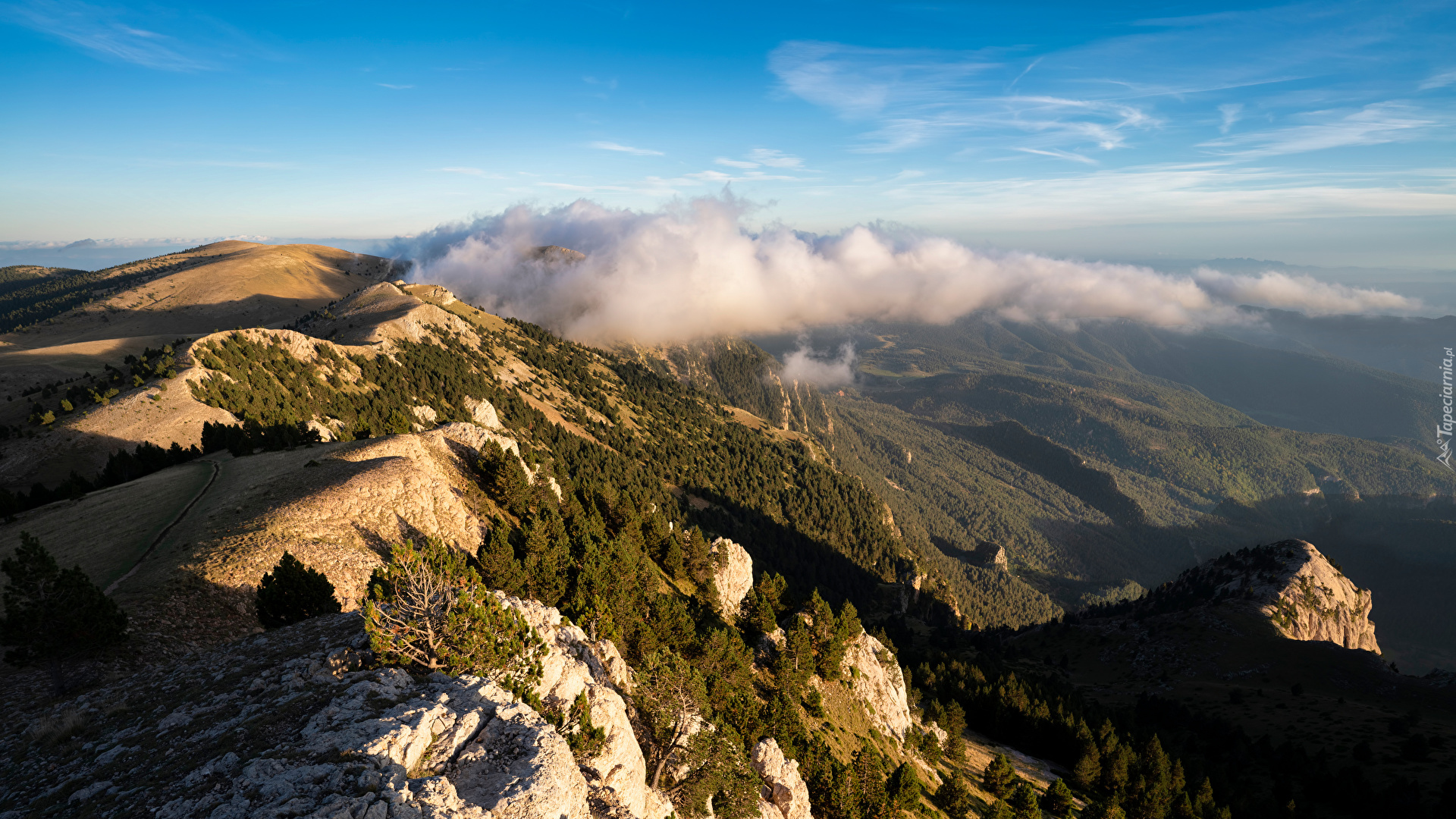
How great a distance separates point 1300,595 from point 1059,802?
179m

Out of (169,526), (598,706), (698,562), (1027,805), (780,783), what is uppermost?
(169,526)

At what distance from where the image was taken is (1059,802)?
71.3 metres

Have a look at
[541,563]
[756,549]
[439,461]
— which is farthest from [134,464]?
[756,549]

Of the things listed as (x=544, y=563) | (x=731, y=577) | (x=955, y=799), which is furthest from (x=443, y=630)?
(x=731, y=577)

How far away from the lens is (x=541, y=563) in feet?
168

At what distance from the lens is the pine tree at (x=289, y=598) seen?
33.8m

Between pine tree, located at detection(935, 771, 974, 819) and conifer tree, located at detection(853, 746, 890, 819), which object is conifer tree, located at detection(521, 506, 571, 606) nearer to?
conifer tree, located at detection(853, 746, 890, 819)

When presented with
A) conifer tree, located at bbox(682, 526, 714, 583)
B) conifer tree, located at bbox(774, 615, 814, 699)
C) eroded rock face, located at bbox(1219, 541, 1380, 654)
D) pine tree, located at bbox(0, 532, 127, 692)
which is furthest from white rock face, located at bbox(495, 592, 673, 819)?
eroded rock face, located at bbox(1219, 541, 1380, 654)

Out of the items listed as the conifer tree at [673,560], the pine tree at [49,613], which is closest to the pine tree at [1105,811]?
the conifer tree at [673,560]

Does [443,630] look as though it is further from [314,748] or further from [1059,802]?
[1059,802]

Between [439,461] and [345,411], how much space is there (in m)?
77.7

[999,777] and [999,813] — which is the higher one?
[999,813]

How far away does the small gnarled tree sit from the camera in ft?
81.0

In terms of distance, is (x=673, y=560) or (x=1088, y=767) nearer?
(x=1088, y=767)
